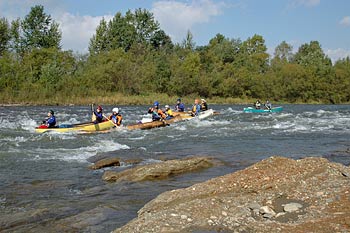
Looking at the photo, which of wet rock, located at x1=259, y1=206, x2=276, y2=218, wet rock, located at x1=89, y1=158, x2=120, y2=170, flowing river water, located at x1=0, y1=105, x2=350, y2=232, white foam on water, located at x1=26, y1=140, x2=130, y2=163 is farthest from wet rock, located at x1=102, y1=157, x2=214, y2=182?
wet rock, located at x1=259, y1=206, x2=276, y2=218

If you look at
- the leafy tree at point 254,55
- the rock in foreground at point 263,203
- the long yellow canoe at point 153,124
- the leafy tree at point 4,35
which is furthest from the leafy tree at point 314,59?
the rock in foreground at point 263,203

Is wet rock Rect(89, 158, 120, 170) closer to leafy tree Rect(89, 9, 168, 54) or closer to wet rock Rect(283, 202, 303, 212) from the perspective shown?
wet rock Rect(283, 202, 303, 212)

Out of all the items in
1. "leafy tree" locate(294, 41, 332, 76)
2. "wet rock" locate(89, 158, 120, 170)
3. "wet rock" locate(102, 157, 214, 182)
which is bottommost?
"wet rock" locate(89, 158, 120, 170)

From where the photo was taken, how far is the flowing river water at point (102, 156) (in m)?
6.85

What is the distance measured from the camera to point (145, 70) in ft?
205

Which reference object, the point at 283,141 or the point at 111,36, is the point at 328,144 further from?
the point at 111,36

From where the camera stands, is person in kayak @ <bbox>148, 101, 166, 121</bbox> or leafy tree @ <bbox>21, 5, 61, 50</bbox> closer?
person in kayak @ <bbox>148, 101, 166, 121</bbox>

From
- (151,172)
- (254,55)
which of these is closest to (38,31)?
(254,55)

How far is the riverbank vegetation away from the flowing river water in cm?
2714

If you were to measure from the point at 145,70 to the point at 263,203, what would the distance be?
57197 millimetres

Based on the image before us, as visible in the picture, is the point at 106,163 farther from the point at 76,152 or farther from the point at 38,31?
the point at 38,31

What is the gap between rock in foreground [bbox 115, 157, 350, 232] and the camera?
5184mm

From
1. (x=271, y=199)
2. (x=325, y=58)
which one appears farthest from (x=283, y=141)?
(x=325, y=58)

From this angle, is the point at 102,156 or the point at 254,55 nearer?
the point at 102,156
